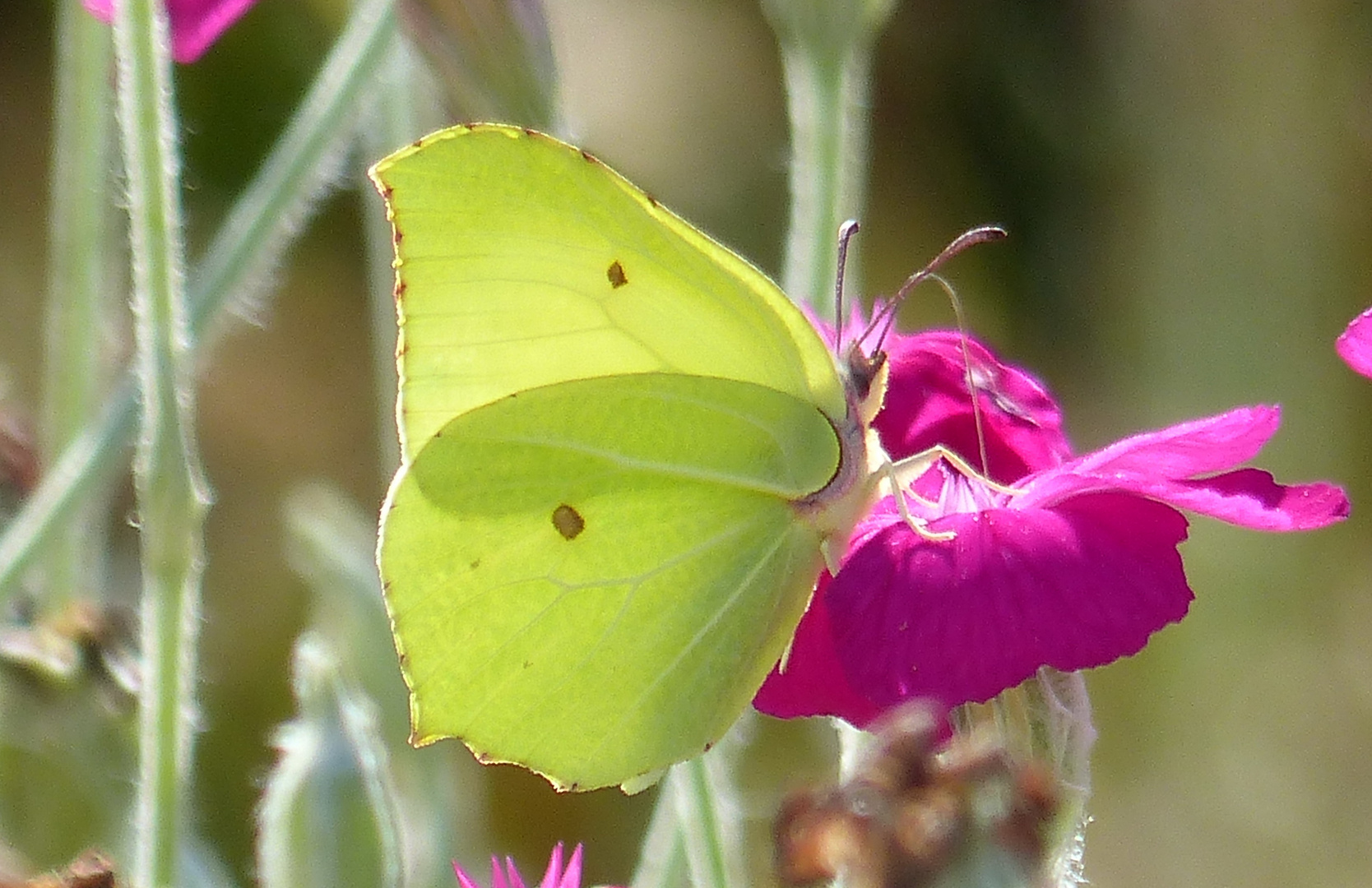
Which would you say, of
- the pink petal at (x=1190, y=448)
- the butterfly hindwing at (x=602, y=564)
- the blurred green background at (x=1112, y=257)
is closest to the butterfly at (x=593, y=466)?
the butterfly hindwing at (x=602, y=564)

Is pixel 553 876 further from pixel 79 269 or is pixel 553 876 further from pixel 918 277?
pixel 79 269

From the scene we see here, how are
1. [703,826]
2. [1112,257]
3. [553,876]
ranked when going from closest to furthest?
[553,876] < [703,826] < [1112,257]

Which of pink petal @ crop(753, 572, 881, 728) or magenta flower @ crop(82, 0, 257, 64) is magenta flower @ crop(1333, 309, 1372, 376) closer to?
pink petal @ crop(753, 572, 881, 728)

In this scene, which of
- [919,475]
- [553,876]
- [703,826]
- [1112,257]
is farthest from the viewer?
[1112,257]

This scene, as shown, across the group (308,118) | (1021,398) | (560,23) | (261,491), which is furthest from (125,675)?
Answer: (560,23)

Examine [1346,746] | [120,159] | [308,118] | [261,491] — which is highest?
[261,491]

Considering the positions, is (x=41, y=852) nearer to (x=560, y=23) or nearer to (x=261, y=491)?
(x=261, y=491)

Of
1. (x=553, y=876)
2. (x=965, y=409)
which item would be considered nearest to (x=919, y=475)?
(x=965, y=409)
